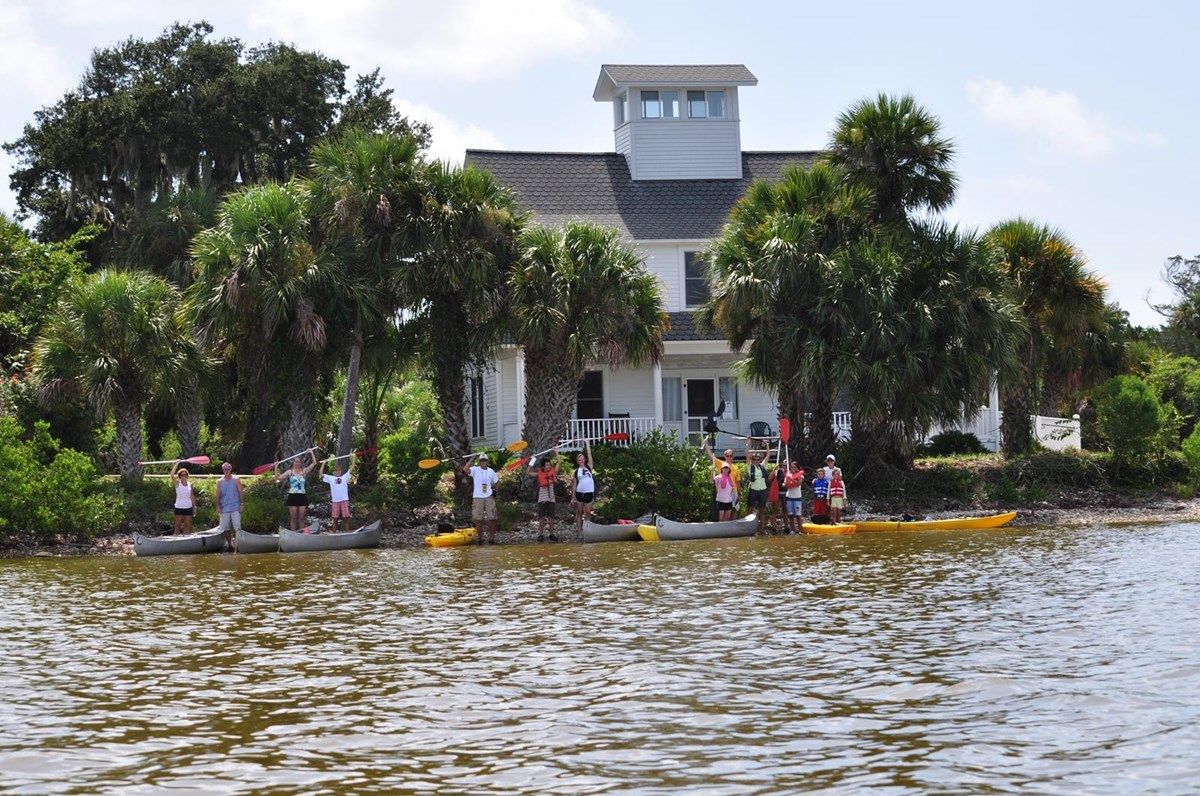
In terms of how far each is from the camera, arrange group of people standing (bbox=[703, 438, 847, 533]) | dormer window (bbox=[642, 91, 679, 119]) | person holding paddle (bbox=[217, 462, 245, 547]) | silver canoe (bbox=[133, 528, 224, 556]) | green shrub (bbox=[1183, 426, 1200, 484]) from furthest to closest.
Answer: dormer window (bbox=[642, 91, 679, 119])
green shrub (bbox=[1183, 426, 1200, 484])
group of people standing (bbox=[703, 438, 847, 533])
person holding paddle (bbox=[217, 462, 245, 547])
silver canoe (bbox=[133, 528, 224, 556])

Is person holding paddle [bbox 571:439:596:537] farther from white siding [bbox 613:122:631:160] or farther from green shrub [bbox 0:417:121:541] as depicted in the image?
white siding [bbox 613:122:631:160]

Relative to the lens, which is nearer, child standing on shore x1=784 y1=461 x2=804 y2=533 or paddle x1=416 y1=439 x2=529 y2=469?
child standing on shore x1=784 y1=461 x2=804 y2=533

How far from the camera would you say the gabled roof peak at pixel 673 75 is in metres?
38.6

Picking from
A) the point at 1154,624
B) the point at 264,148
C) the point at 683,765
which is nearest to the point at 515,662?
the point at 683,765

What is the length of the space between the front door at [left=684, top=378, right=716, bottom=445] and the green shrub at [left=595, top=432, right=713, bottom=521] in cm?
879

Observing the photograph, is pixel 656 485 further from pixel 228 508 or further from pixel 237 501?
pixel 228 508

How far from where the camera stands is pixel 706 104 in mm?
38875

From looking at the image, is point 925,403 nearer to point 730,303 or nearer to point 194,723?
point 730,303

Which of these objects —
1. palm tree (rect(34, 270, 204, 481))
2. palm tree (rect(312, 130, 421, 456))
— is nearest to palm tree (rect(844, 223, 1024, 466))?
palm tree (rect(312, 130, 421, 456))

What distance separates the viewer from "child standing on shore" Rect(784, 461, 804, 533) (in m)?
25.6

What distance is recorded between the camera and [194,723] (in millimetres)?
9445

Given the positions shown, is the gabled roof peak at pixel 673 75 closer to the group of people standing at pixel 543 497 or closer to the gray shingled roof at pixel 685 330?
the gray shingled roof at pixel 685 330

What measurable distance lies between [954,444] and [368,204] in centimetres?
1591

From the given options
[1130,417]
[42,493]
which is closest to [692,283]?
[1130,417]
